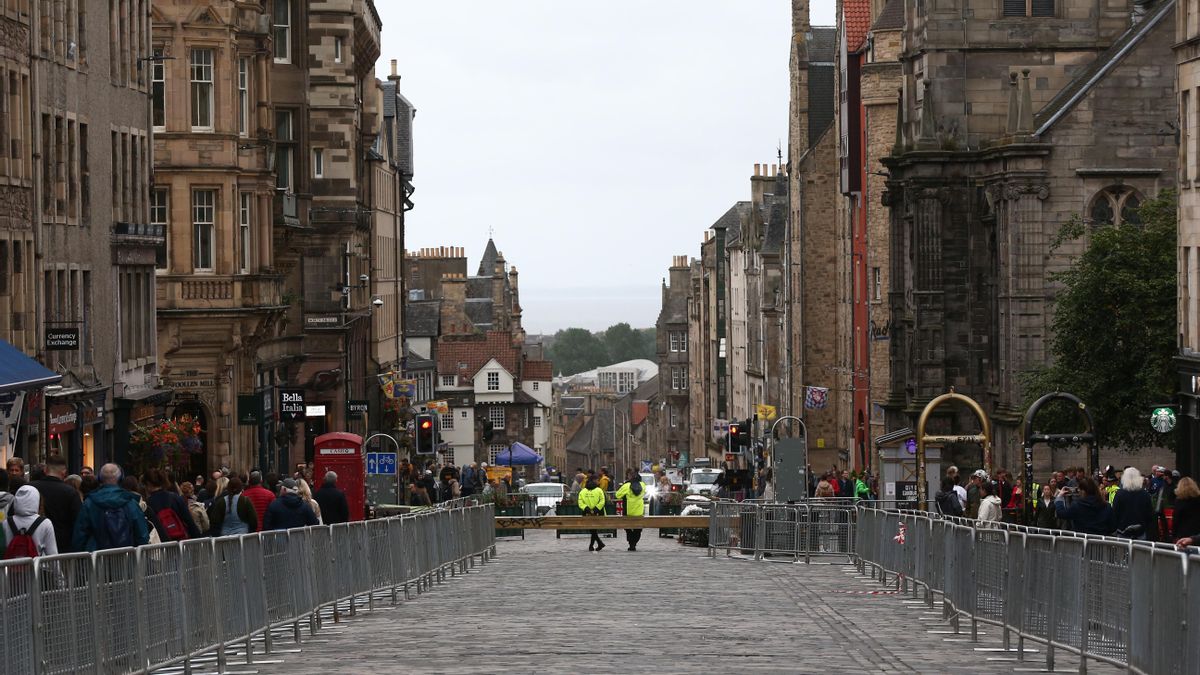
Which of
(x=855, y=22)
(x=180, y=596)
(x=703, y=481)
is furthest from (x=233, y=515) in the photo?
(x=703, y=481)

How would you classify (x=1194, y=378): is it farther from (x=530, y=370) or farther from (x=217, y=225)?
(x=530, y=370)

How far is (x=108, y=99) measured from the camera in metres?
41.4

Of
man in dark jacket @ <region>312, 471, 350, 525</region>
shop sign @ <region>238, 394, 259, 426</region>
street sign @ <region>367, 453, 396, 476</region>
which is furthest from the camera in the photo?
shop sign @ <region>238, 394, 259, 426</region>

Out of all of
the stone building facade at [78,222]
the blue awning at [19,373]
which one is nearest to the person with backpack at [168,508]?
the blue awning at [19,373]

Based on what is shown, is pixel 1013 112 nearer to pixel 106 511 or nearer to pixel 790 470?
pixel 790 470

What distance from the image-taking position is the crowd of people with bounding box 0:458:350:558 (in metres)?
17.3

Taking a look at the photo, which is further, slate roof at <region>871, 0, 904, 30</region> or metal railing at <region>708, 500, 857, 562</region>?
slate roof at <region>871, 0, 904, 30</region>

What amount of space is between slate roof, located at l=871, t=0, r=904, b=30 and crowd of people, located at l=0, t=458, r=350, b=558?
47909 millimetres

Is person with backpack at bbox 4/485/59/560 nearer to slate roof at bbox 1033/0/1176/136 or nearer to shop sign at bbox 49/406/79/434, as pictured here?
shop sign at bbox 49/406/79/434

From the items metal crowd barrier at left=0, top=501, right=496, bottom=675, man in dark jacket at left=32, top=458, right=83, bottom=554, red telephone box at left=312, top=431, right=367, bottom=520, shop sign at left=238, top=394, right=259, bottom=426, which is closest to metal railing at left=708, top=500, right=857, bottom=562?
red telephone box at left=312, top=431, right=367, bottom=520

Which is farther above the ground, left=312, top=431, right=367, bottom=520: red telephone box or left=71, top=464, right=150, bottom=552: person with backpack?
left=71, top=464, right=150, bottom=552: person with backpack

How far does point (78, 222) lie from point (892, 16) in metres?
37.8

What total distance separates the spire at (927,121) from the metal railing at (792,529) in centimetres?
1609

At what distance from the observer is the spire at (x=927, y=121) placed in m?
56.4
